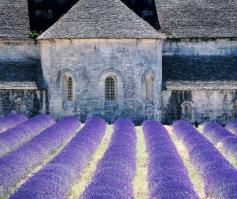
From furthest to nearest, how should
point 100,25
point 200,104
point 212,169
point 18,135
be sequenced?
point 200,104 → point 100,25 → point 18,135 → point 212,169

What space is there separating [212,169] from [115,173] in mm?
2393

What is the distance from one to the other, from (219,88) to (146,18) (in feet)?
22.8

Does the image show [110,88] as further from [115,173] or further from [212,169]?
[115,173]

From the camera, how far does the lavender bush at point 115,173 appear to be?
12.1m

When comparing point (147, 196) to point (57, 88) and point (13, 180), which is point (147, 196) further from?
point (57, 88)

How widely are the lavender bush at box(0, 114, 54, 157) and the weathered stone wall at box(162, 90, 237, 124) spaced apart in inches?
314

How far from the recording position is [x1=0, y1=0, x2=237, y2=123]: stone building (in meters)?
33.9

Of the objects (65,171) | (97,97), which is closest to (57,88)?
(97,97)

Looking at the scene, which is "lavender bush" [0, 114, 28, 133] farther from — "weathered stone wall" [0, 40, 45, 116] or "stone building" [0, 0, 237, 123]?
"stone building" [0, 0, 237, 123]

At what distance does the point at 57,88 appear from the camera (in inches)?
1361

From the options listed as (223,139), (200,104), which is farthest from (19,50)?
(223,139)

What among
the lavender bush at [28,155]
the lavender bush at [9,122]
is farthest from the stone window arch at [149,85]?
the lavender bush at [28,155]

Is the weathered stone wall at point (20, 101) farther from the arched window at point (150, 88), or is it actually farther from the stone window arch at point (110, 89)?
the arched window at point (150, 88)

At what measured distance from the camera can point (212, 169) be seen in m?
15.2
